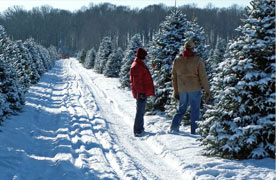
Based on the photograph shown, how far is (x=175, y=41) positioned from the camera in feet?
28.0

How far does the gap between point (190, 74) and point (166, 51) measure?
2.87 metres

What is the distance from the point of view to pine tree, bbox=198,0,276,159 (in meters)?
4.27

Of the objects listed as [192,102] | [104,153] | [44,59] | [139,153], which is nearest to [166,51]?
[192,102]

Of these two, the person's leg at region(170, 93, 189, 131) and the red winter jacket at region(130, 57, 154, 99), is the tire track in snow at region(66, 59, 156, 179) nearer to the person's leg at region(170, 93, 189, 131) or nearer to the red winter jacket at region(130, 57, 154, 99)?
the red winter jacket at region(130, 57, 154, 99)

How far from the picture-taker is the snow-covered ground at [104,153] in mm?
4145

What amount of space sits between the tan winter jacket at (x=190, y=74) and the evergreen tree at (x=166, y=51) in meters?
2.34

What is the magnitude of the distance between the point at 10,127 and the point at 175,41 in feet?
18.1

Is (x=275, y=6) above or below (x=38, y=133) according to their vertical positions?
above

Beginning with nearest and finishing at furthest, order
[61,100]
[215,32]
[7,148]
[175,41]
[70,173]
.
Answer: [70,173]
[7,148]
[175,41]
[61,100]
[215,32]

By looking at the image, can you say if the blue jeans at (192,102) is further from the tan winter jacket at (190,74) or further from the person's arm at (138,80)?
the person's arm at (138,80)

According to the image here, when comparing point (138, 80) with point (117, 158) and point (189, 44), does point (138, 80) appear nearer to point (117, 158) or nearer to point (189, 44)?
point (189, 44)

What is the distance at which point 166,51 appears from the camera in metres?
8.49

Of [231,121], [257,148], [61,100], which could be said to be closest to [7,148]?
[231,121]

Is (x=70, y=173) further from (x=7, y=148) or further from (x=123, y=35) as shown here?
(x=123, y=35)
